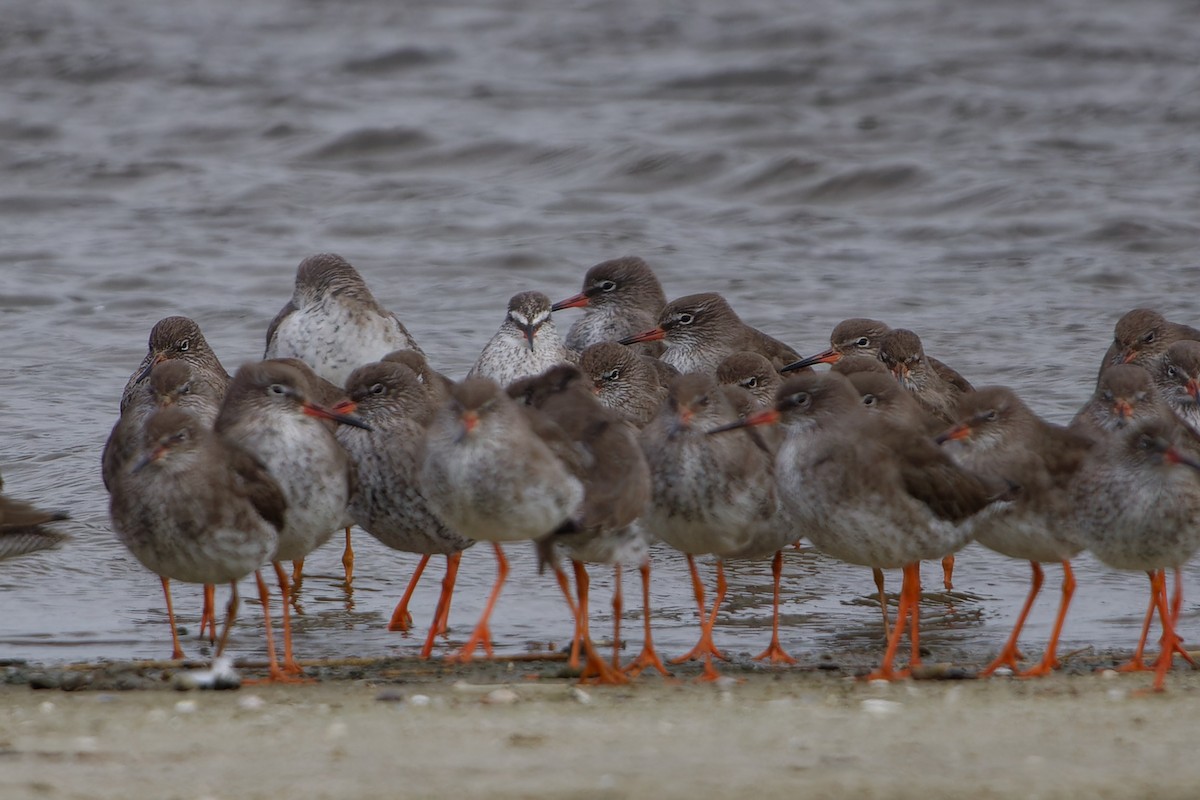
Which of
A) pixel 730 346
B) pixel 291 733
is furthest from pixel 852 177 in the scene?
pixel 291 733

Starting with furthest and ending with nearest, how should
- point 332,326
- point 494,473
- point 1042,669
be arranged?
point 332,326
point 1042,669
point 494,473

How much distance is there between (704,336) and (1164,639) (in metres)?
5.73

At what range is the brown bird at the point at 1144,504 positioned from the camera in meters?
7.65

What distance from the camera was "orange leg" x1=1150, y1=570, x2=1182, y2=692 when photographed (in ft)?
24.4

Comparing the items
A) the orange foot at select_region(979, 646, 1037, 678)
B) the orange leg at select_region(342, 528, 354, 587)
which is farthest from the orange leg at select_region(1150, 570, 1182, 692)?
the orange leg at select_region(342, 528, 354, 587)

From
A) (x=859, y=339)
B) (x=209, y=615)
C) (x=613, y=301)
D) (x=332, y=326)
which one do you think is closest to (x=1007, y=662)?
(x=209, y=615)

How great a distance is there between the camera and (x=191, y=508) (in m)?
7.52

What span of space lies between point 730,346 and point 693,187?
9.44 meters

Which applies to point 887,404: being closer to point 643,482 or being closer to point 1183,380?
point 643,482

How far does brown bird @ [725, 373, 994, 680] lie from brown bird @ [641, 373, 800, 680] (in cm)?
19

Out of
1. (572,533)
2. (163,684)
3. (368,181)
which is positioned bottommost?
(163,684)

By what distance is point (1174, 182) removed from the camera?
2098 centimetres

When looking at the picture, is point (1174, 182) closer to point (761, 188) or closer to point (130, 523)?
point (761, 188)

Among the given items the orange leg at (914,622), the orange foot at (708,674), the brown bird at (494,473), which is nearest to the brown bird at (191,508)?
the brown bird at (494,473)
